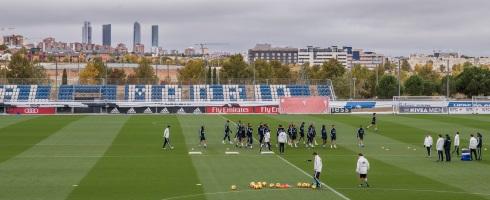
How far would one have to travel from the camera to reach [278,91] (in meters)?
116

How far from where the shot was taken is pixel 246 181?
1259 inches

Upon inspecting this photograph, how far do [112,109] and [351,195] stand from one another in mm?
72287

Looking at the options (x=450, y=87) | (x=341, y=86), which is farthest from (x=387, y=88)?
(x=341, y=86)

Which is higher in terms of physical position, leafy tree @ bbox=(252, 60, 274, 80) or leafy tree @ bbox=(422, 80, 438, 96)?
leafy tree @ bbox=(252, 60, 274, 80)

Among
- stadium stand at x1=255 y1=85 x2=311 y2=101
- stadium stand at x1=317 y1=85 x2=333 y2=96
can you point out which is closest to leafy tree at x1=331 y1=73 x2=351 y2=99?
stadium stand at x1=255 y1=85 x2=311 y2=101

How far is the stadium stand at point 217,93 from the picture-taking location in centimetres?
11044

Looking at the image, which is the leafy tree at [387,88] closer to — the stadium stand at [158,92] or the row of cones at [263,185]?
the stadium stand at [158,92]

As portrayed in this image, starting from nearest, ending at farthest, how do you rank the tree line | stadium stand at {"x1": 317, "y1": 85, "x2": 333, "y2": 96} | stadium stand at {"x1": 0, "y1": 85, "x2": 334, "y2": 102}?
stadium stand at {"x1": 0, "y1": 85, "x2": 334, "y2": 102} < stadium stand at {"x1": 317, "y1": 85, "x2": 333, "y2": 96} < the tree line

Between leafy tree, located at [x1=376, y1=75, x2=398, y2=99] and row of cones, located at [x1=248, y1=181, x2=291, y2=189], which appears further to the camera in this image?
leafy tree, located at [x1=376, y1=75, x2=398, y2=99]

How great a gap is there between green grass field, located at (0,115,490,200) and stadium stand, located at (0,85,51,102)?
45979mm

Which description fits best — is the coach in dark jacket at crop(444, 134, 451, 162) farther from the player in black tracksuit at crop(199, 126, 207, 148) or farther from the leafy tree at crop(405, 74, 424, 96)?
the leafy tree at crop(405, 74, 424, 96)

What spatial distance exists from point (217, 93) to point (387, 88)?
37727 mm

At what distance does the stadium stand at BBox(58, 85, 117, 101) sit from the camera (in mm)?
107062

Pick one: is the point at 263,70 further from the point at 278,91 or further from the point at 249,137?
the point at 249,137
